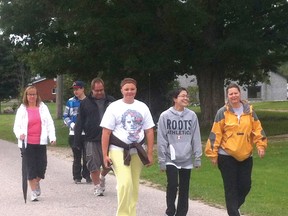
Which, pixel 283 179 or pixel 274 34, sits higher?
pixel 274 34

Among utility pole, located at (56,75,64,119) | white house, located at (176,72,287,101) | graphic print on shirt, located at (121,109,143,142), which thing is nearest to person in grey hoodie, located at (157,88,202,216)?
graphic print on shirt, located at (121,109,143,142)

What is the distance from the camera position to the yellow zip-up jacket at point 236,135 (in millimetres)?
8297

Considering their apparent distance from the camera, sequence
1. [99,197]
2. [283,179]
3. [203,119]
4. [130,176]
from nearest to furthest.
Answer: [130,176]
[99,197]
[283,179]
[203,119]

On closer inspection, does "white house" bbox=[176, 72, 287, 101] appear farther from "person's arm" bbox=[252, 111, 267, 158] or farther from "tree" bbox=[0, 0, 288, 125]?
"person's arm" bbox=[252, 111, 267, 158]

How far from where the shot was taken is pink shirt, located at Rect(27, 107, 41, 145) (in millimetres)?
10891

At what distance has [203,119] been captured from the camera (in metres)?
28.8

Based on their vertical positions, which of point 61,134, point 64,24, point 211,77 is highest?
point 64,24

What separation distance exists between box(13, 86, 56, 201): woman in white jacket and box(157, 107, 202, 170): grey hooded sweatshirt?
291cm

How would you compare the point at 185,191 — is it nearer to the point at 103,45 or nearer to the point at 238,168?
the point at 238,168

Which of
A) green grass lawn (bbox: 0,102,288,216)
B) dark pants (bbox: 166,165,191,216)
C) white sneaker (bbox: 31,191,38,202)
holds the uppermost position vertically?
dark pants (bbox: 166,165,191,216)

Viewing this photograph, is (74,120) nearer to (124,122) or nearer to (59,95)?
(124,122)

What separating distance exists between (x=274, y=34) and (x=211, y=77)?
11.2 ft

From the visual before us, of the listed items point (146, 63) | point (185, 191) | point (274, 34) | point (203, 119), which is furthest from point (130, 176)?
point (203, 119)

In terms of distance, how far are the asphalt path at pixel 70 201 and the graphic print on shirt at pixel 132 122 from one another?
156 cm
